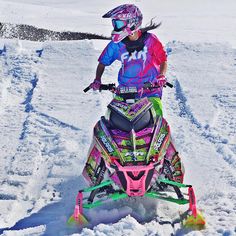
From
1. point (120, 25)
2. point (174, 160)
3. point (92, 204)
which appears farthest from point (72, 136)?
point (92, 204)

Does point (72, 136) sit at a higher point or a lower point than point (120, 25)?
lower

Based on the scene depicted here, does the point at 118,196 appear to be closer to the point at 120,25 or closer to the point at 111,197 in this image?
the point at 111,197

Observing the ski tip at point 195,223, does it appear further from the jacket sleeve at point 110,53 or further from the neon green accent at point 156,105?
the jacket sleeve at point 110,53

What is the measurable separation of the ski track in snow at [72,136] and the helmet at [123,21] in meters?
1.62

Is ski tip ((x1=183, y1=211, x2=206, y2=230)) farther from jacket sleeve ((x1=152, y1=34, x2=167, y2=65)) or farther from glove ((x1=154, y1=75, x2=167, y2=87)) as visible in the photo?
jacket sleeve ((x1=152, y1=34, x2=167, y2=65))

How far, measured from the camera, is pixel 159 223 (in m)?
4.80

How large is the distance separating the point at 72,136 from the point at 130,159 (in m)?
2.72

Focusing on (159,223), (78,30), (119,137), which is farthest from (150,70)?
(78,30)

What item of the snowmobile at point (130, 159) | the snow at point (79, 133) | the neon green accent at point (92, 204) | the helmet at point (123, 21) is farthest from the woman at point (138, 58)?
the neon green accent at point (92, 204)

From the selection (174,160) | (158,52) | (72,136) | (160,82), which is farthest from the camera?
(72,136)

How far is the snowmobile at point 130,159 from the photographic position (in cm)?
475

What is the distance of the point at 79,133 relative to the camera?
753 cm

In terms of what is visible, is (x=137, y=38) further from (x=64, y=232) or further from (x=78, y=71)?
(x=78, y=71)

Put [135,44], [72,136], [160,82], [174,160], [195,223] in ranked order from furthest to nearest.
Result: [72,136], [135,44], [174,160], [160,82], [195,223]
